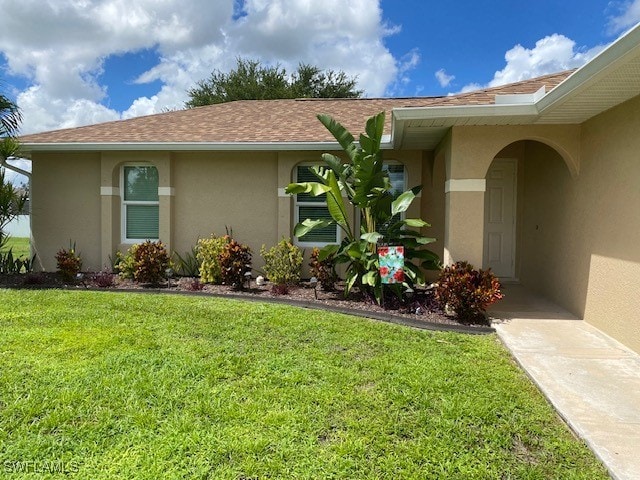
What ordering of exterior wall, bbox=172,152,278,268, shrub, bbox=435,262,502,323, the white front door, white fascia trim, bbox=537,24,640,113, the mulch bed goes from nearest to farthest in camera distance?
white fascia trim, bbox=537,24,640,113 → shrub, bbox=435,262,502,323 → the mulch bed → the white front door → exterior wall, bbox=172,152,278,268

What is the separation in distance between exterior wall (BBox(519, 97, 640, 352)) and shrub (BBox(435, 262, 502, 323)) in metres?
1.34

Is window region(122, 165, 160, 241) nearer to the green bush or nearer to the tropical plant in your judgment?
the green bush

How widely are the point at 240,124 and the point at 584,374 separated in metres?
8.87

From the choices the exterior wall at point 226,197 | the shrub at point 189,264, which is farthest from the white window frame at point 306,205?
the shrub at point 189,264

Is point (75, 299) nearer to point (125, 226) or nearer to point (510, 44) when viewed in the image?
point (125, 226)

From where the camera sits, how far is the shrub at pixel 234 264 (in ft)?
26.6

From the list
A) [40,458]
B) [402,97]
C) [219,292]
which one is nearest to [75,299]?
[219,292]

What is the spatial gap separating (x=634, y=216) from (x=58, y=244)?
11396 millimetres

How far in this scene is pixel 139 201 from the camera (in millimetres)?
9969

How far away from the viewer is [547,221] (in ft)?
25.2

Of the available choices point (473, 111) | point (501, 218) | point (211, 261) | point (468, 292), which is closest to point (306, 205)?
point (211, 261)

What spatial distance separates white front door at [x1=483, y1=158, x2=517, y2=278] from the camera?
9.18 m

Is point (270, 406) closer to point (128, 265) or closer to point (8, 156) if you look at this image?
point (128, 265)

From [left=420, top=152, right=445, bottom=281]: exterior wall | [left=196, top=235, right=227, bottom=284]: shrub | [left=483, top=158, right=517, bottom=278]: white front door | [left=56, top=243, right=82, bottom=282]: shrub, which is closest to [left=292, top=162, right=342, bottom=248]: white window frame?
[left=196, top=235, right=227, bottom=284]: shrub
